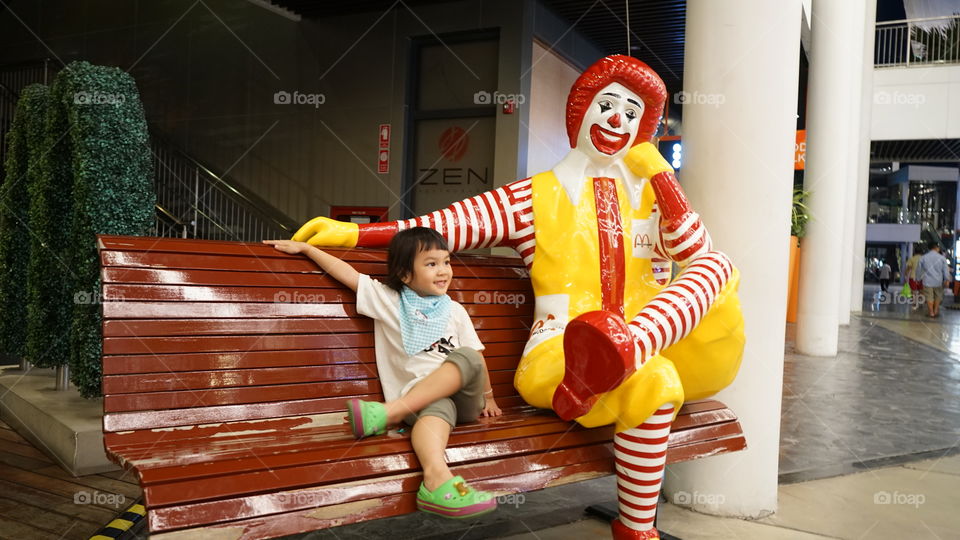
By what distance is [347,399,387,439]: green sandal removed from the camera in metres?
2.31

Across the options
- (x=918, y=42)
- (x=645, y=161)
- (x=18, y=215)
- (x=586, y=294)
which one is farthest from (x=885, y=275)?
(x=18, y=215)

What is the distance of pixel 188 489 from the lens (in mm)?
1758

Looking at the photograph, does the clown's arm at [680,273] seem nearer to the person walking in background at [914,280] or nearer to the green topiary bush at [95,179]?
the green topiary bush at [95,179]

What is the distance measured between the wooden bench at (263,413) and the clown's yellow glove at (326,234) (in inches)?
2.8

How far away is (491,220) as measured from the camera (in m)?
3.04

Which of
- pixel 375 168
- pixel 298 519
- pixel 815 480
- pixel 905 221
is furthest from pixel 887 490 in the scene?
pixel 905 221

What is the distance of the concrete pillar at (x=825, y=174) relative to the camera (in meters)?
9.56

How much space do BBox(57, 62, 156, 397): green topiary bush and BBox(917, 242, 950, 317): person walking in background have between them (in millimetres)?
14763

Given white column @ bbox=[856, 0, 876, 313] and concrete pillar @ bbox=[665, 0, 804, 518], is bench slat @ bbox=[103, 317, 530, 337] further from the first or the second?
white column @ bbox=[856, 0, 876, 313]

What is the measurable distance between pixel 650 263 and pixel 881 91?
53.0ft

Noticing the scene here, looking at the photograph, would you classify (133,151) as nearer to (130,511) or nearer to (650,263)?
(130,511)

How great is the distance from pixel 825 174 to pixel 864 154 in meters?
5.91

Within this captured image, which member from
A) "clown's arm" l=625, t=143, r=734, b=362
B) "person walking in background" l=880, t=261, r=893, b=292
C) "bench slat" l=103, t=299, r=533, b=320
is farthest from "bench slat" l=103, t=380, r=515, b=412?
"person walking in background" l=880, t=261, r=893, b=292

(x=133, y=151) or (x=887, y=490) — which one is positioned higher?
(x=133, y=151)
